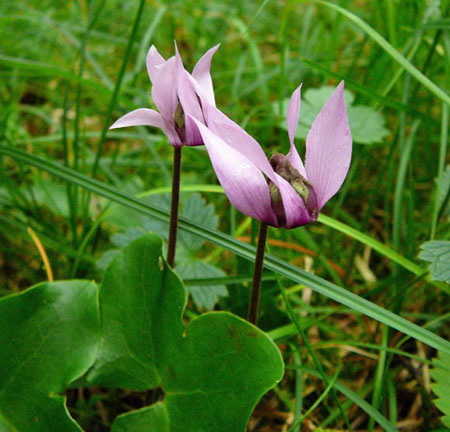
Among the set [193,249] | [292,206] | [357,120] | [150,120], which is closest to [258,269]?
[292,206]

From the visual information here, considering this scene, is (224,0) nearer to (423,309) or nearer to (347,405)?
(423,309)

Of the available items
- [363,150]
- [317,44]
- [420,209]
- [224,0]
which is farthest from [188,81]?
[224,0]

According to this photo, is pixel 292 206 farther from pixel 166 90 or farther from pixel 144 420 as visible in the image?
pixel 144 420

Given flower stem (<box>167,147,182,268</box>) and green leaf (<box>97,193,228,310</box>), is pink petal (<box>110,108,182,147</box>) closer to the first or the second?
flower stem (<box>167,147,182,268</box>)

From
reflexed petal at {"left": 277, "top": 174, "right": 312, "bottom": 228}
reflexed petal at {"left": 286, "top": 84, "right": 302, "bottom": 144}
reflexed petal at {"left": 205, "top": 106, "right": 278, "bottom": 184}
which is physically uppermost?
reflexed petal at {"left": 286, "top": 84, "right": 302, "bottom": 144}

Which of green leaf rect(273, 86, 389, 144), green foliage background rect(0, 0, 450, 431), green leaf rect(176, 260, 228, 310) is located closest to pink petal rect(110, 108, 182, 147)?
green foliage background rect(0, 0, 450, 431)

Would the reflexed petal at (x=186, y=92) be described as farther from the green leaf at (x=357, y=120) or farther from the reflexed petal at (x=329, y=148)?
the green leaf at (x=357, y=120)
